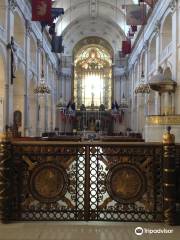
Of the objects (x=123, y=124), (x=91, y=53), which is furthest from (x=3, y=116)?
(x=91, y=53)

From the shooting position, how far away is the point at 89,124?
42531 millimetres

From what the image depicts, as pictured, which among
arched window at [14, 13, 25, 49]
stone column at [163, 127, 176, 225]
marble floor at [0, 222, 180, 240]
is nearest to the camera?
marble floor at [0, 222, 180, 240]

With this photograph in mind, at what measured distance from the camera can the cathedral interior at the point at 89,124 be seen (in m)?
5.00

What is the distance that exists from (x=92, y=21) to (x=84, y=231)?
3820cm

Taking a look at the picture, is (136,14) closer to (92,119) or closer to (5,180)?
(5,180)

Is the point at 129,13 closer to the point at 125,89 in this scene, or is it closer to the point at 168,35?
the point at 168,35

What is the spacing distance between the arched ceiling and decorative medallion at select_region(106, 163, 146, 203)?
97.2ft

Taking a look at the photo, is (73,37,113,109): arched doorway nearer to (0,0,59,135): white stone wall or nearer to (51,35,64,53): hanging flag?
(0,0,59,135): white stone wall

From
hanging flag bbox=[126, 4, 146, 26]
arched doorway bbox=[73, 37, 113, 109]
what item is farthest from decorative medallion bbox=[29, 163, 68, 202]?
arched doorway bbox=[73, 37, 113, 109]

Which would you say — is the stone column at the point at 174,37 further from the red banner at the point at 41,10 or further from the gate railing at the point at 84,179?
the gate railing at the point at 84,179

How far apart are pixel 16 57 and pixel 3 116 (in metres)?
3.92

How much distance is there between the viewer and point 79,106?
44031mm

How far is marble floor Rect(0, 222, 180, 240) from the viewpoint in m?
4.43

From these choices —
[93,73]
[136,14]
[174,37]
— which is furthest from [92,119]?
[174,37]
